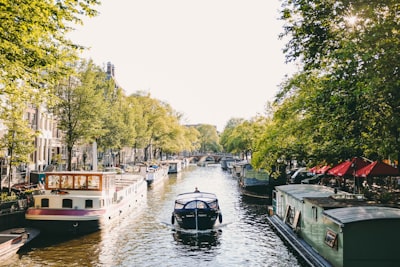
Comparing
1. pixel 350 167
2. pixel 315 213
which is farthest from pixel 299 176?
pixel 315 213

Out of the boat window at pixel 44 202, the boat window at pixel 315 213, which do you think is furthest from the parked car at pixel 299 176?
the boat window at pixel 44 202

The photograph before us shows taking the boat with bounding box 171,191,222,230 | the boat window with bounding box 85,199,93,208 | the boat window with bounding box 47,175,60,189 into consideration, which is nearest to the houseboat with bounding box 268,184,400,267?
the boat with bounding box 171,191,222,230

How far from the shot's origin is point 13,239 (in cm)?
2061

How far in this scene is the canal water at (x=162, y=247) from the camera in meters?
20.0

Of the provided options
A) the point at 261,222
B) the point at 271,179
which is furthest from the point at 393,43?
the point at 271,179

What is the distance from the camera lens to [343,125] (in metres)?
16.4

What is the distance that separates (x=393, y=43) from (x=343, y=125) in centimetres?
378

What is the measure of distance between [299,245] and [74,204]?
14540 mm

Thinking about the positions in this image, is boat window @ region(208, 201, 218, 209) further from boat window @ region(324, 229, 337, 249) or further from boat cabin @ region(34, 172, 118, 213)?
boat window @ region(324, 229, 337, 249)

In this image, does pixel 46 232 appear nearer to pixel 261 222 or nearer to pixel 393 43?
pixel 261 222

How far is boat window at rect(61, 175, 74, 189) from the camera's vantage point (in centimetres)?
2781

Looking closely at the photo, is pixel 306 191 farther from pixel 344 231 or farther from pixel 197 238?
pixel 344 231

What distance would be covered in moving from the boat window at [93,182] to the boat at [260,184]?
21.3 metres

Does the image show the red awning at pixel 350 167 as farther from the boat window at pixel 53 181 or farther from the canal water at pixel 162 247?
the boat window at pixel 53 181
